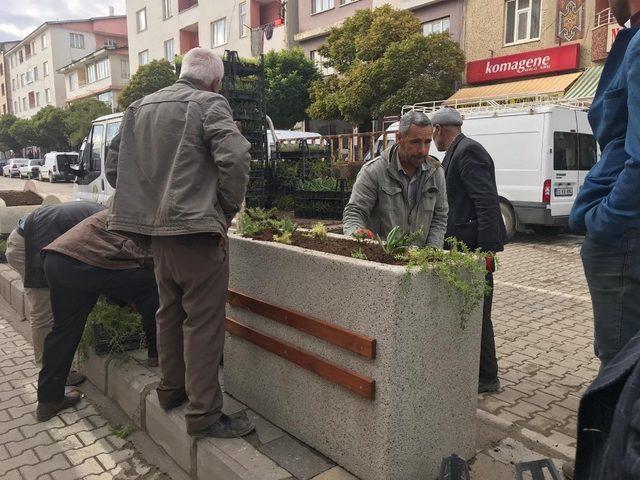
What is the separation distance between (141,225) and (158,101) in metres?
0.65

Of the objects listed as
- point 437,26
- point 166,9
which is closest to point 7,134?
point 166,9

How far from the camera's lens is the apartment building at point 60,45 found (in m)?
58.6

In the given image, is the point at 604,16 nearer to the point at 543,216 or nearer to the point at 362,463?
the point at 543,216

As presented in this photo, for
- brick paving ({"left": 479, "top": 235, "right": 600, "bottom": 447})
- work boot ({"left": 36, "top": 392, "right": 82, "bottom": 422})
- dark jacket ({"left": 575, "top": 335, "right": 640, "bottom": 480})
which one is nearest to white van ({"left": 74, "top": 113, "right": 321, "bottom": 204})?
work boot ({"left": 36, "top": 392, "right": 82, "bottom": 422})

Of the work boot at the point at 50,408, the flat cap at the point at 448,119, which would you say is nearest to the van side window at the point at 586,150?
the flat cap at the point at 448,119

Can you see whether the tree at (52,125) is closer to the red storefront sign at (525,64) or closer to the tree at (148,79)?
the tree at (148,79)

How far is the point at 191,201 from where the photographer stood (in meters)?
2.72

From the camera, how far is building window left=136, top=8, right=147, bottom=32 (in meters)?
39.8

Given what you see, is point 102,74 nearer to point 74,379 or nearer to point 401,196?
point 74,379

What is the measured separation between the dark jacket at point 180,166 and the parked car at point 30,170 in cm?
4003

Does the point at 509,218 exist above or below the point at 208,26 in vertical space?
below

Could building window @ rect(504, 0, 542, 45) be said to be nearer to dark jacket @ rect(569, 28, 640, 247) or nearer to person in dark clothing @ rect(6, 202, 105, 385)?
person in dark clothing @ rect(6, 202, 105, 385)

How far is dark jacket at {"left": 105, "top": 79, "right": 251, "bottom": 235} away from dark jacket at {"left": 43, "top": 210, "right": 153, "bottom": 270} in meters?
0.74

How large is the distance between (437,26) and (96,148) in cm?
1512
